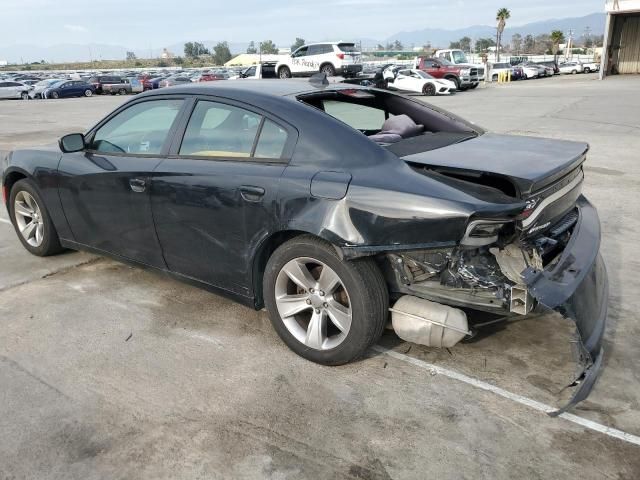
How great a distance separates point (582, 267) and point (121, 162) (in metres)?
3.09

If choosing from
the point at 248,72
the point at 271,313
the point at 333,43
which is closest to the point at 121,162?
the point at 271,313

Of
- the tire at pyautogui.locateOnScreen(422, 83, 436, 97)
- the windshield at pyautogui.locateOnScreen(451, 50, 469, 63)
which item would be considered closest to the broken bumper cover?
the tire at pyautogui.locateOnScreen(422, 83, 436, 97)

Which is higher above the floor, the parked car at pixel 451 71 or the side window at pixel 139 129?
the side window at pixel 139 129

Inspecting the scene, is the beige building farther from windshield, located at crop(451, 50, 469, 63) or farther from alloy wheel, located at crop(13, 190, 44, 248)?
alloy wheel, located at crop(13, 190, 44, 248)

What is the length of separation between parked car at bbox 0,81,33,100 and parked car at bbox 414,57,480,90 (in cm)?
2635

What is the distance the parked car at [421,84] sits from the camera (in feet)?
90.7

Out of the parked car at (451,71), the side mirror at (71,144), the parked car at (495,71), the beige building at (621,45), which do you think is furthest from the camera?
the parked car at (495,71)

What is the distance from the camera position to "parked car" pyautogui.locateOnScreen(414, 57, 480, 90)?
1212 inches

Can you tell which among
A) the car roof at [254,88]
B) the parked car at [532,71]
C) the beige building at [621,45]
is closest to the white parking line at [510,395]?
the car roof at [254,88]

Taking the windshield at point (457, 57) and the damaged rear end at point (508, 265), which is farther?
the windshield at point (457, 57)

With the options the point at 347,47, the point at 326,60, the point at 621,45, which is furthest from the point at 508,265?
the point at 621,45

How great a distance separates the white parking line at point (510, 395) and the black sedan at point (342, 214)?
16 centimetres

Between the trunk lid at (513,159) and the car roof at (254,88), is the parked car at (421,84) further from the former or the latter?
the trunk lid at (513,159)

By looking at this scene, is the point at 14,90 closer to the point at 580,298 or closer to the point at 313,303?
the point at 313,303
